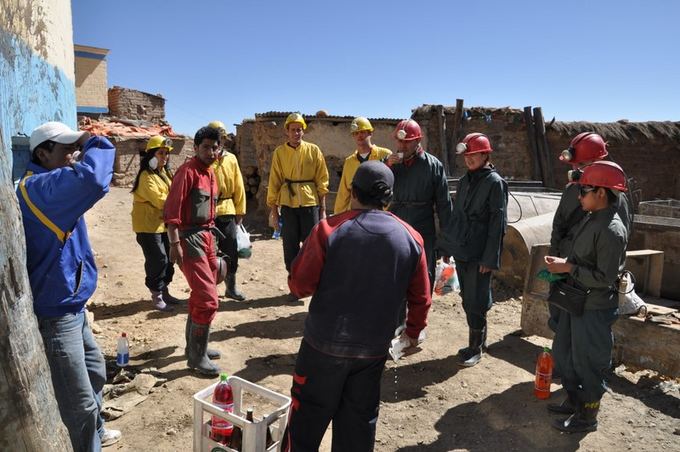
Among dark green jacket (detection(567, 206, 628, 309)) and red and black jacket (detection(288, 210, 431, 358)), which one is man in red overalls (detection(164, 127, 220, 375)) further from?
dark green jacket (detection(567, 206, 628, 309))

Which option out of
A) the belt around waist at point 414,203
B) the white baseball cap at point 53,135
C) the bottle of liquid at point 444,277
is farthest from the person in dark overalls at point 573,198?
the white baseball cap at point 53,135

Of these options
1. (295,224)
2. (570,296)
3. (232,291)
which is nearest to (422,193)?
(570,296)

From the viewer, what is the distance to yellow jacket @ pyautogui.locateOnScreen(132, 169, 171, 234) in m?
5.59

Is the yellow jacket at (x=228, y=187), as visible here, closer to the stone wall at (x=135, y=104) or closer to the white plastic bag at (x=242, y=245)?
the white plastic bag at (x=242, y=245)

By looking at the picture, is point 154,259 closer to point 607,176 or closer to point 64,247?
point 64,247

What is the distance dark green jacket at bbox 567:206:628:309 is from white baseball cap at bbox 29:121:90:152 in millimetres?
3045

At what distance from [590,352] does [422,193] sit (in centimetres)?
200

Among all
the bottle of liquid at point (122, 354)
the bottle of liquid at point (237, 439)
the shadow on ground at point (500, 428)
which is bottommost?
the shadow on ground at point (500, 428)

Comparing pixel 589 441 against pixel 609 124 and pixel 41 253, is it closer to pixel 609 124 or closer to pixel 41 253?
pixel 41 253

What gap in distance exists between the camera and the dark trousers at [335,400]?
2.48 meters

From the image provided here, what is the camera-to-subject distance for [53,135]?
242cm

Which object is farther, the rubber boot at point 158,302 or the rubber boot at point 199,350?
the rubber boot at point 158,302

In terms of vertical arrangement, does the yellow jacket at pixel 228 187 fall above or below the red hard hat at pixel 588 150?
below

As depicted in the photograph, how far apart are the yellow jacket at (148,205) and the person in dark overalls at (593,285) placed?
166 inches
